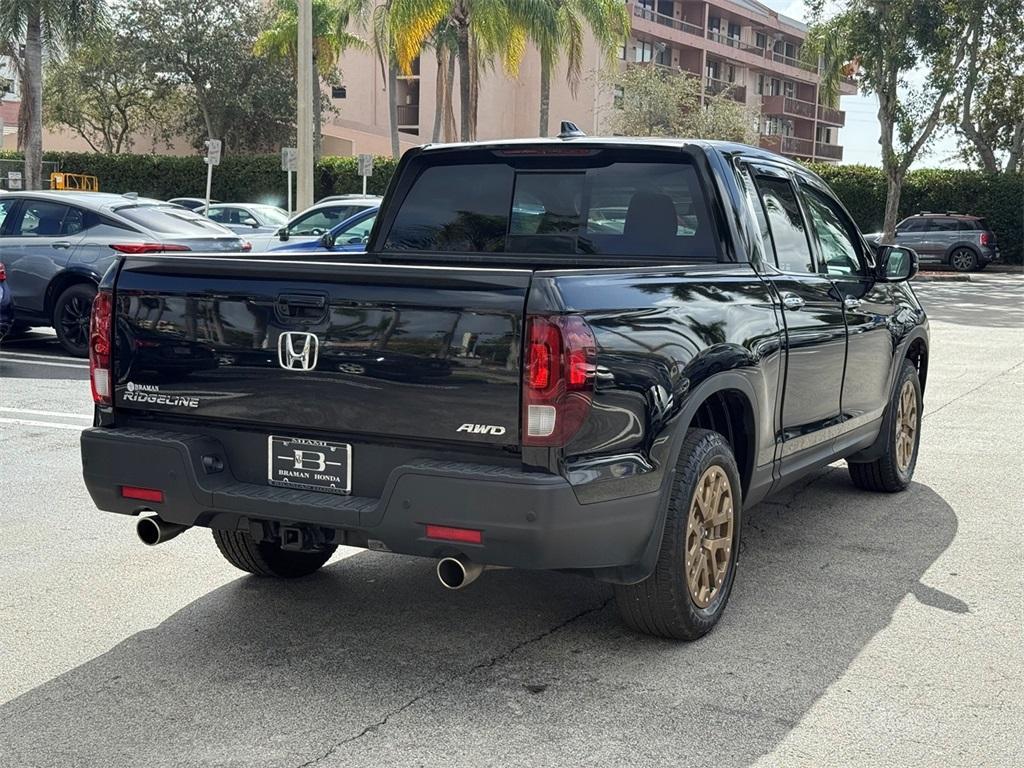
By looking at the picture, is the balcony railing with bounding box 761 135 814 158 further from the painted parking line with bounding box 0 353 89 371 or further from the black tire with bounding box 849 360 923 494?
the black tire with bounding box 849 360 923 494

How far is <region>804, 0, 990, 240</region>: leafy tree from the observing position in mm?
33812

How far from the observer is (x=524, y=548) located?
3879 millimetres

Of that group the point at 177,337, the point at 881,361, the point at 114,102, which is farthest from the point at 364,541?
the point at 114,102

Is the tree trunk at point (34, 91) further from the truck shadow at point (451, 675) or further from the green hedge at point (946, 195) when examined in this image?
the truck shadow at point (451, 675)

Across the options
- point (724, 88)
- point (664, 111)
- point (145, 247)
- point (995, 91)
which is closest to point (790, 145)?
point (724, 88)

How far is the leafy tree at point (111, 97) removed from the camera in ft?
165

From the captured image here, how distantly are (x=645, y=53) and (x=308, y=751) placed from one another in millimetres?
68896

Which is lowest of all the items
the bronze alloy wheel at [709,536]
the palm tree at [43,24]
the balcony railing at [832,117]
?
the bronze alloy wheel at [709,536]

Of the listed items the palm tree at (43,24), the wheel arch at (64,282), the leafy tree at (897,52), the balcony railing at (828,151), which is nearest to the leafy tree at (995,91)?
the leafy tree at (897,52)

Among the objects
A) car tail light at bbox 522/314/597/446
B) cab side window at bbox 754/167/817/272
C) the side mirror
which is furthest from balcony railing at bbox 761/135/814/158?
car tail light at bbox 522/314/597/446

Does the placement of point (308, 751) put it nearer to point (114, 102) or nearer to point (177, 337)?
point (177, 337)

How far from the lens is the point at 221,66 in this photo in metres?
50.7

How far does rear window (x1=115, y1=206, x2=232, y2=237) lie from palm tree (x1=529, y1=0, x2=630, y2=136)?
20.2 meters

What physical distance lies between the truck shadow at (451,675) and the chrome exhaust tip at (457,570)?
402 millimetres
